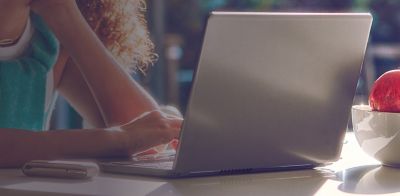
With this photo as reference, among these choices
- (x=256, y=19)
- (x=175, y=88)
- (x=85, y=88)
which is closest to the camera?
(x=256, y=19)

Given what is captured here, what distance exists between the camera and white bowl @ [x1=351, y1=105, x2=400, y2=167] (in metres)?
1.23

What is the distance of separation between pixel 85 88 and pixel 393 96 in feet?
2.23

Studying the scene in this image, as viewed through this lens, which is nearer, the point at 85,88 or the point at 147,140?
the point at 147,140

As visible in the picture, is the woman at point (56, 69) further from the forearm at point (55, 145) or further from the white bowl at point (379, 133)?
the white bowl at point (379, 133)

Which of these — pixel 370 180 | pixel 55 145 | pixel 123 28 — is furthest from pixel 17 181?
pixel 123 28

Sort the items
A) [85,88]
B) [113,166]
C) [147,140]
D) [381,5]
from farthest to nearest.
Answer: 1. [381,5]
2. [85,88]
3. [147,140]
4. [113,166]

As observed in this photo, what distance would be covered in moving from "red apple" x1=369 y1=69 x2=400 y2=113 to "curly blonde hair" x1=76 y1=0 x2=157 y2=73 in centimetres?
65

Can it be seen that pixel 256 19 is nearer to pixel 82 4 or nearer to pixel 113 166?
pixel 113 166

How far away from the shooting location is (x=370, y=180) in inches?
45.4

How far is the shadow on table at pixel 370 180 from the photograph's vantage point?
1.08 m

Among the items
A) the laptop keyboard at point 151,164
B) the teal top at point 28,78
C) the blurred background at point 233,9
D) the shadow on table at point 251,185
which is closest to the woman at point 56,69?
the teal top at point 28,78

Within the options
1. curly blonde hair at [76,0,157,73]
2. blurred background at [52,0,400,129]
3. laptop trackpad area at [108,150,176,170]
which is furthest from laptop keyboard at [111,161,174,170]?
blurred background at [52,0,400,129]

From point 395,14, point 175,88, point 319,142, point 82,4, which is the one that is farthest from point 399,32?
point 319,142

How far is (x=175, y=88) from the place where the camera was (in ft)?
16.3
